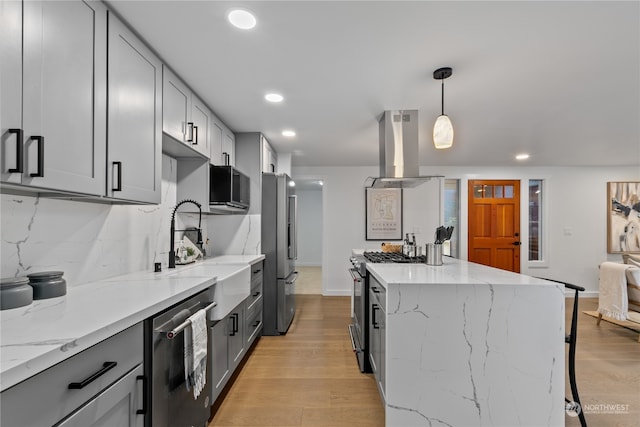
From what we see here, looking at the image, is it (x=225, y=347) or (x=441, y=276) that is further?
(x=225, y=347)

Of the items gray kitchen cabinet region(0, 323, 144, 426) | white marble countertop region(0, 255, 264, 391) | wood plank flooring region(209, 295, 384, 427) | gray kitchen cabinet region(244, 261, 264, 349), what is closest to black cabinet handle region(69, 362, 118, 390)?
gray kitchen cabinet region(0, 323, 144, 426)

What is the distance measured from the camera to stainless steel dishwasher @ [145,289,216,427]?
1.22 m

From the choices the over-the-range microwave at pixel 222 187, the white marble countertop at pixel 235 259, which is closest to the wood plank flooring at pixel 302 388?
the white marble countertop at pixel 235 259

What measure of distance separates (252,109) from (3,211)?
79.2 inches

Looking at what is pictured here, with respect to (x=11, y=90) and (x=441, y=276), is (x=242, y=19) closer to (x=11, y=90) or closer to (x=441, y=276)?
(x=11, y=90)

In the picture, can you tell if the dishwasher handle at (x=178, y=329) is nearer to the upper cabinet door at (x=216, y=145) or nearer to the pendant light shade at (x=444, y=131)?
the upper cabinet door at (x=216, y=145)

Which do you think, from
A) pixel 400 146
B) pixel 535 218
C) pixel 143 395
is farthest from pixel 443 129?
pixel 535 218

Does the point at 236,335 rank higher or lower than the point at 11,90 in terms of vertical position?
lower

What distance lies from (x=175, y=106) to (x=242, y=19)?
34.8 inches

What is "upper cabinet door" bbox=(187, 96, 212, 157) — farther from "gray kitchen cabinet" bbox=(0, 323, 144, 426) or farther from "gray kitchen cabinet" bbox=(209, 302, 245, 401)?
"gray kitchen cabinet" bbox=(0, 323, 144, 426)

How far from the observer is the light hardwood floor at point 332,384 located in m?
2.00

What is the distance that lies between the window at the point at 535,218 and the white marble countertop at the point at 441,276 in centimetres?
460

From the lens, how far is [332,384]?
2408 millimetres

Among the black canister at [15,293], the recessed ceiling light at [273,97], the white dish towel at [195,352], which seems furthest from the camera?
the recessed ceiling light at [273,97]
